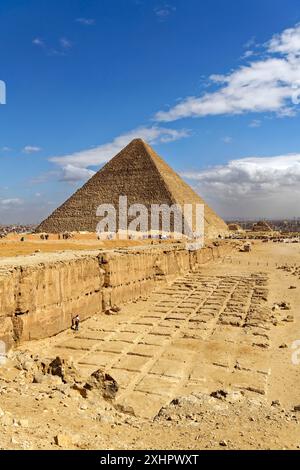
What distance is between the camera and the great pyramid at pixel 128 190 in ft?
226

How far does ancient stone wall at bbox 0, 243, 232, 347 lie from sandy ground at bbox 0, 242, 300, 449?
42 cm

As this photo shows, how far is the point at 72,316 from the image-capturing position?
35.3 feet

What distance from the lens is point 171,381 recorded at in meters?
7.53

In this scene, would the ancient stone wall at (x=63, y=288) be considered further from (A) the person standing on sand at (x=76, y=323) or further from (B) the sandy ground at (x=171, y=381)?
(B) the sandy ground at (x=171, y=381)

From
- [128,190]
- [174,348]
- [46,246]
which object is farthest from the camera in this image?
[128,190]

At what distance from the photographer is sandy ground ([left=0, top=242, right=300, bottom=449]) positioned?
461cm

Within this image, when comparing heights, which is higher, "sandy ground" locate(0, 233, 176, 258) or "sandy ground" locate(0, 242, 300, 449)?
"sandy ground" locate(0, 233, 176, 258)

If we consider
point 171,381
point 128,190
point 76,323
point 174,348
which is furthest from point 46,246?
point 128,190

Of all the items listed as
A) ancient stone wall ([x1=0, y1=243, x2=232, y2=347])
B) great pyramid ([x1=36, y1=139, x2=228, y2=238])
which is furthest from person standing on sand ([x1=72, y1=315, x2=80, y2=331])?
great pyramid ([x1=36, y1=139, x2=228, y2=238])

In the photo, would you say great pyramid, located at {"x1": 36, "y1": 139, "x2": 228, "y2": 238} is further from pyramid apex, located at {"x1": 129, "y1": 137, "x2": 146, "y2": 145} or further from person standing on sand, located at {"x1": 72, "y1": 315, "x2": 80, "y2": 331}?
person standing on sand, located at {"x1": 72, "y1": 315, "x2": 80, "y2": 331}

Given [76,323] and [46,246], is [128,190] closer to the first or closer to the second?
[46,246]

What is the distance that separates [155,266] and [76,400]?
38.7 ft

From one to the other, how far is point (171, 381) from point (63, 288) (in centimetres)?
404
